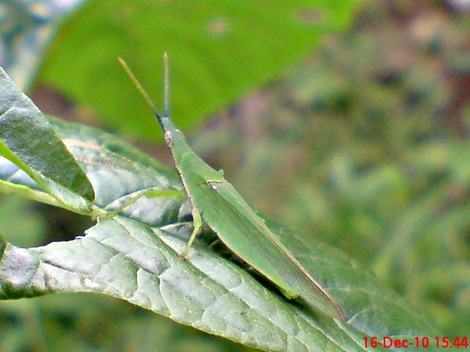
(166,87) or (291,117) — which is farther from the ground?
(291,117)

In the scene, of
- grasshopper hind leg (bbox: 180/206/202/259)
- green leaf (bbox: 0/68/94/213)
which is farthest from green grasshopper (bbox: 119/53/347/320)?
green leaf (bbox: 0/68/94/213)

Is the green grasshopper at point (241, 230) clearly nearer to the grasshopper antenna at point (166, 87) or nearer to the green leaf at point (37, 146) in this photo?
the grasshopper antenna at point (166, 87)

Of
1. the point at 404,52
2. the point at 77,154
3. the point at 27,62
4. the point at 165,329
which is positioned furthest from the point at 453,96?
the point at 77,154

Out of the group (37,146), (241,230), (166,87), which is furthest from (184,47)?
(37,146)

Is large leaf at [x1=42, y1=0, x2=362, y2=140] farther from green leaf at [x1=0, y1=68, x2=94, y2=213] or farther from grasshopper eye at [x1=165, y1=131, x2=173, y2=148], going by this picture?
green leaf at [x1=0, y1=68, x2=94, y2=213]

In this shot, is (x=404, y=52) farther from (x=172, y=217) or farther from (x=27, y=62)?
(x=172, y=217)

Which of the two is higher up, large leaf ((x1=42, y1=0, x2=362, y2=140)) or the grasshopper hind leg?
large leaf ((x1=42, y1=0, x2=362, y2=140))
